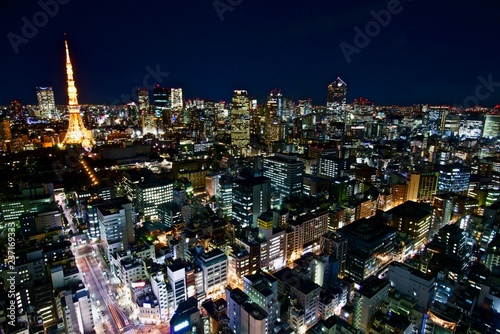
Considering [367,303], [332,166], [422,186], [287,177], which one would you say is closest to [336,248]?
[367,303]

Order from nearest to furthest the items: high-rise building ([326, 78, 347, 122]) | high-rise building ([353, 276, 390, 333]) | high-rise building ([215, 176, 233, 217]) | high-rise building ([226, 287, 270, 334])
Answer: high-rise building ([226, 287, 270, 334]) < high-rise building ([353, 276, 390, 333]) < high-rise building ([215, 176, 233, 217]) < high-rise building ([326, 78, 347, 122])

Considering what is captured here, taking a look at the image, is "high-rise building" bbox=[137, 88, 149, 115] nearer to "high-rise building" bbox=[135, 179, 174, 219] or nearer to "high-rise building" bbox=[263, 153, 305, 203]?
"high-rise building" bbox=[135, 179, 174, 219]

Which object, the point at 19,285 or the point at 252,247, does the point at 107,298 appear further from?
the point at 252,247

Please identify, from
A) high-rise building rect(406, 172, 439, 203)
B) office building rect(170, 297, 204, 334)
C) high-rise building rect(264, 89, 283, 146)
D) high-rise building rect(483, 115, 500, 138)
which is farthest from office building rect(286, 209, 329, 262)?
high-rise building rect(483, 115, 500, 138)

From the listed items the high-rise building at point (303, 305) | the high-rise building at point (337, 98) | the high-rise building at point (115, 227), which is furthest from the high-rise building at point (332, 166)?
the high-rise building at point (337, 98)

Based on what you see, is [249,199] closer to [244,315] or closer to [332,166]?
[244,315]

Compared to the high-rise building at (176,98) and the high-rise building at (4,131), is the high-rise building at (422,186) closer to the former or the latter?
the high-rise building at (4,131)
